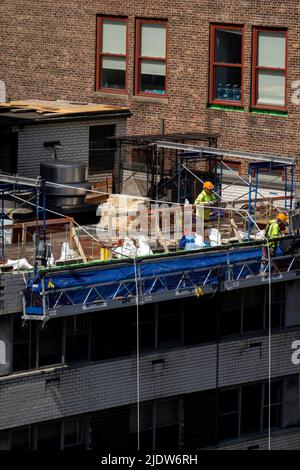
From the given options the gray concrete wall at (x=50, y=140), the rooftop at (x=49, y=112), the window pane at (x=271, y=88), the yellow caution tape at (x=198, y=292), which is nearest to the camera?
the yellow caution tape at (x=198, y=292)

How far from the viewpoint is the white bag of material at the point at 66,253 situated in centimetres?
3825

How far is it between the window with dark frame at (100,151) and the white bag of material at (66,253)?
8983mm

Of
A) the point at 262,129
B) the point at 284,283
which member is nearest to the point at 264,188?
the point at 262,129

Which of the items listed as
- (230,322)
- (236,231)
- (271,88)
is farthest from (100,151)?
(230,322)

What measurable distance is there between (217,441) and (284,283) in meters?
4.21

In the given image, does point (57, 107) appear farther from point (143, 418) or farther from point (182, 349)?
point (143, 418)

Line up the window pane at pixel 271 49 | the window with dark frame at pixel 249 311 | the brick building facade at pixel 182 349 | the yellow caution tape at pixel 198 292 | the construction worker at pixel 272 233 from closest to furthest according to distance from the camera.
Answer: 1. the brick building facade at pixel 182 349
2. the yellow caution tape at pixel 198 292
3. the construction worker at pixel 272 233
4. the window with dark frame at pixel 249 311
5. the window pane at pixel 271 49

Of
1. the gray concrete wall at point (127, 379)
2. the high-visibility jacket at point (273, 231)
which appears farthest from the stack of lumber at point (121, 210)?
the gray concrete wall at point (127, 379)

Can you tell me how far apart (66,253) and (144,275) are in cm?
184

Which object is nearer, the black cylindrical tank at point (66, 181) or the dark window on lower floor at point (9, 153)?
the black cylindrical tank at point (66, 181)

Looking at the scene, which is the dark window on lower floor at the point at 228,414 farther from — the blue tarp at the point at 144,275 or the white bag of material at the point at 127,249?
the white bag of material at the point at 127,249

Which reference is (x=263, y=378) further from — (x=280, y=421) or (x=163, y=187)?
(x=163, y=187)

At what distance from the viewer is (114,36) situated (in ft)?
167

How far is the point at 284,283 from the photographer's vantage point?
4147cm
